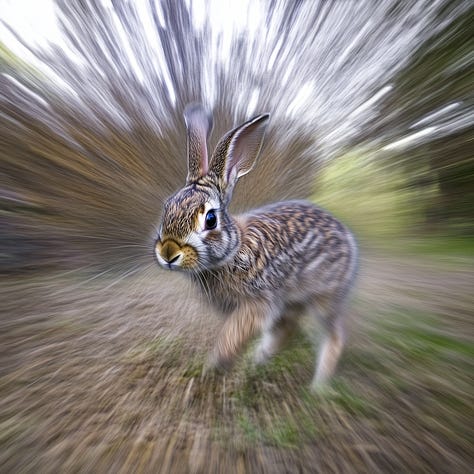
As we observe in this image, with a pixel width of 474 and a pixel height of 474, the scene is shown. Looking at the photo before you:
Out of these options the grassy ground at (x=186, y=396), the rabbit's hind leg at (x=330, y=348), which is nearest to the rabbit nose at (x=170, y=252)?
the grassy ground at (x=186, y=396)

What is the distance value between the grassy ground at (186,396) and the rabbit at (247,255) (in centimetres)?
6

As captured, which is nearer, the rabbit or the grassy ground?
the grassy ground

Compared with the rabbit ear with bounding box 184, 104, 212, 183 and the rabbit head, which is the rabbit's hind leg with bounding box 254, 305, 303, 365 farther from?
the rabbit ear with bounding box 184, 104, 212, 183

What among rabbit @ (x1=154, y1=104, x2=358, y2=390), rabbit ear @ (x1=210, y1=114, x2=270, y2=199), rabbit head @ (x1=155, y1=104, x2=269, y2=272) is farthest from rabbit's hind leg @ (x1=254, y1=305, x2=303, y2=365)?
rabbit ear @ (x1=210, y1=114, x2=270, y2=199)

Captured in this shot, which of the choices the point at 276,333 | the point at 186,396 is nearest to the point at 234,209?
the point at 276,333

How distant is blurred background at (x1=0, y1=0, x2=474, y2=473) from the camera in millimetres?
354

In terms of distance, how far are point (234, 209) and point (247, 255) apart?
10.6 inches

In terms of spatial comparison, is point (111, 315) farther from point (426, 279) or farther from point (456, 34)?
point (456, 34)

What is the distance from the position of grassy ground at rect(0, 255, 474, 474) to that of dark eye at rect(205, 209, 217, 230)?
0.64 ft

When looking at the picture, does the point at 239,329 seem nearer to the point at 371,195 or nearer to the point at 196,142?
the point at 196,142

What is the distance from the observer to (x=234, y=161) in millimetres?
730

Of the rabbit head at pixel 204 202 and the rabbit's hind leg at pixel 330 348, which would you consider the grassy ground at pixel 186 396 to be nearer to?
the rabbit's hind leg at pixel 330 348

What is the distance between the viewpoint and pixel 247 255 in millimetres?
716

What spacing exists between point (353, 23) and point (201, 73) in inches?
22.7
